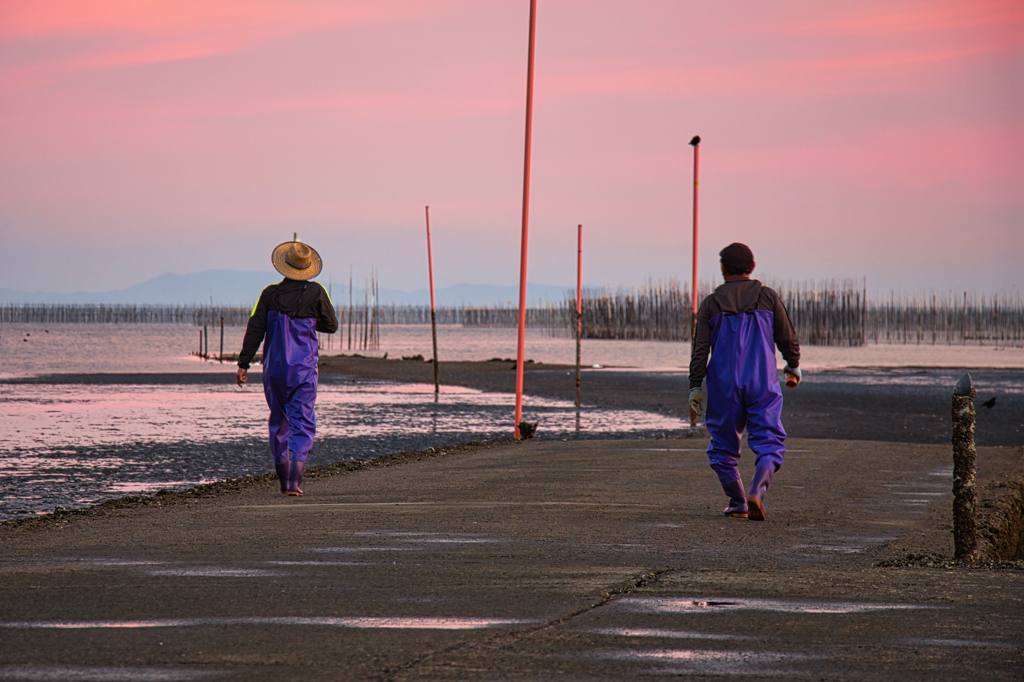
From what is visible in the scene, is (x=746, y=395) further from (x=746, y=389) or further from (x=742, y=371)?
(x=742, y=371)

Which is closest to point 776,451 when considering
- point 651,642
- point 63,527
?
point 651,642

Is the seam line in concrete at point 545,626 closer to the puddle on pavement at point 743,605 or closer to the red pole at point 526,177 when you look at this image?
the puddle on pavement at point 743,605

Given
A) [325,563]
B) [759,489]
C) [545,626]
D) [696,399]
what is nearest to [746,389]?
[696,399]

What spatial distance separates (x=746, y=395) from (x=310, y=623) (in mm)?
3910

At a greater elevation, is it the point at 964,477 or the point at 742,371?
the point at 742,371

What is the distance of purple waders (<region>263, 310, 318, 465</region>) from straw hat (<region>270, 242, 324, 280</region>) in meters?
0.41

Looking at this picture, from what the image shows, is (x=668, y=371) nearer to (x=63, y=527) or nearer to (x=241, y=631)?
Result: (x=63, y=527)

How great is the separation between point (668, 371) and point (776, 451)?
106ft

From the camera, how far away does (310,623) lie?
15.5 feet

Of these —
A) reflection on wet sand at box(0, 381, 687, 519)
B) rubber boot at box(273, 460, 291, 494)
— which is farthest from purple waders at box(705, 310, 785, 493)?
reflection on wet sand at box(0, 381, 687, 519)

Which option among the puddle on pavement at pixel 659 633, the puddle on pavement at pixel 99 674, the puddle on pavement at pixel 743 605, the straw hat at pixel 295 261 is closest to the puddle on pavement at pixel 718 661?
the puddle on pavement at pixel 659 633

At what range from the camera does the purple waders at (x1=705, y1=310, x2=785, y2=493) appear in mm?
7531

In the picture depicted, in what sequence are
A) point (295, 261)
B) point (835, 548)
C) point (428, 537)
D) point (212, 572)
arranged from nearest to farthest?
point (212, 572) → point (835, 548) → point (428, 537) → point (295, 261)

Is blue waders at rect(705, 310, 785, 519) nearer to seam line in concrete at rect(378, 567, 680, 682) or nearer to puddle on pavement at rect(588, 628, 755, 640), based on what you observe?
seam line in concrete at rect(378, 567, 680, 682)
